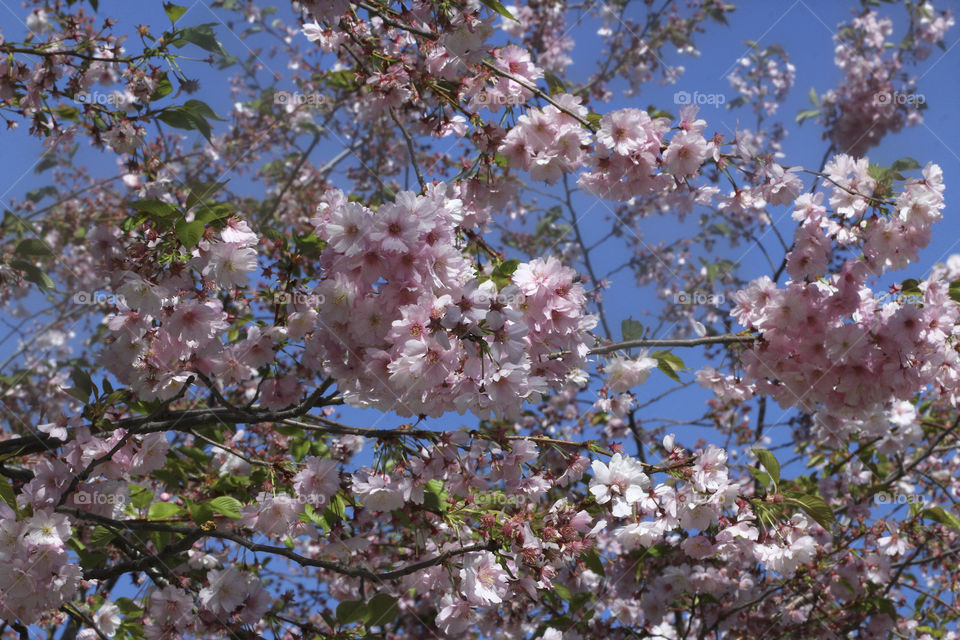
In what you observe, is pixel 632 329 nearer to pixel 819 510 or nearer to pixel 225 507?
pixel 819 510

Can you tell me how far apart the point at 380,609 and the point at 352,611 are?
12cm

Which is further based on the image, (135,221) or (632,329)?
(632,329)

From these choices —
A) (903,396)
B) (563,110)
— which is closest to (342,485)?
(563,110)

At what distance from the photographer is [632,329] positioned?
2.58 m

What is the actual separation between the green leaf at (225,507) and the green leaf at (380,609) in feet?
1.57

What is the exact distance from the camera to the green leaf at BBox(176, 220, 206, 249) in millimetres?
1979

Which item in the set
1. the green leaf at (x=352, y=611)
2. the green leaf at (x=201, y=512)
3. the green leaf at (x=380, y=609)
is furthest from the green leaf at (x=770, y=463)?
the green leaf at (x=201, y=512)

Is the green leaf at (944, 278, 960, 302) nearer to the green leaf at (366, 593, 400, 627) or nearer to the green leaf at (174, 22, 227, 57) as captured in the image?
the green leaf at (366, 593, 400, 627)

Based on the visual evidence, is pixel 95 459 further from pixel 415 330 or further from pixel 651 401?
pixel 651 401

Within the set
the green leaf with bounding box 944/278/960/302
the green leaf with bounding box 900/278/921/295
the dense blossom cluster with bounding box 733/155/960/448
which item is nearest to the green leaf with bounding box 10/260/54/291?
the dense blossom cluster with bounding box 733/155/960/448

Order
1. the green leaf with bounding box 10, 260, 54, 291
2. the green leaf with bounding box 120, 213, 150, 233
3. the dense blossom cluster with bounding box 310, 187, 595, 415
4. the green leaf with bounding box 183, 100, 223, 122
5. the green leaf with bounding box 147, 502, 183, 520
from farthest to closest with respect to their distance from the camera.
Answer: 1. the green leaf with bounding box 10, 260, 54, 291
2. the green leaf with bounding box 183, 100, 223, 122
3. the green leaf with bounding box 147, 502, 183, 520
4. the green leaf with bounding box 120, 213, 150, 233
5. the dense blossom cluster with bounding box 310, 187, 595, 415

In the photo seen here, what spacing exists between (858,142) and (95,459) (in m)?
6.00

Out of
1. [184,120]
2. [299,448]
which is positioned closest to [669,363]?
[299,448]

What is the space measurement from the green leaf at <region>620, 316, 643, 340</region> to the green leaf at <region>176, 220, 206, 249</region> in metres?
1.36
